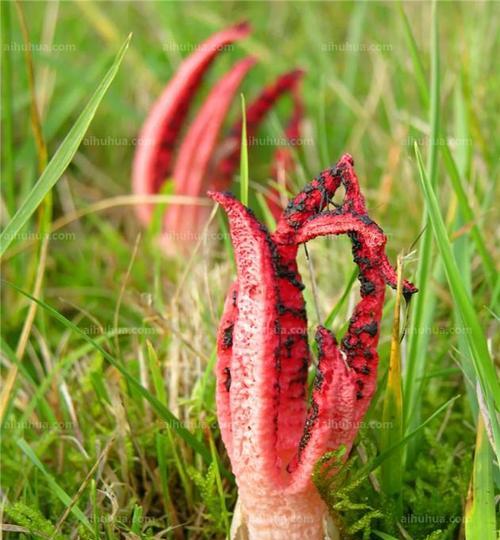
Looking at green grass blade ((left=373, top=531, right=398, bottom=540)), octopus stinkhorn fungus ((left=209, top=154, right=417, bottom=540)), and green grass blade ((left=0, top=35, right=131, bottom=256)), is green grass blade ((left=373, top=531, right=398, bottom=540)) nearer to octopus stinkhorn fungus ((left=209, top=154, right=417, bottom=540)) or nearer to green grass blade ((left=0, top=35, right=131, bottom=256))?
octopus stinkhorn fungus ((left=209, top=154, right=417, bottom=540))

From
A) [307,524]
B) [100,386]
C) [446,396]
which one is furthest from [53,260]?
[307,524]

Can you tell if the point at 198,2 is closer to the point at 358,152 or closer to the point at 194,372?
the point at 358,152

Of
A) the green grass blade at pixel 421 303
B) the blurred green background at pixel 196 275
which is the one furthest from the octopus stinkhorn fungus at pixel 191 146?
the green grass blade at pixel 421 303

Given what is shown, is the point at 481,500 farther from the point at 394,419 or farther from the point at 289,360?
the point at 289,360

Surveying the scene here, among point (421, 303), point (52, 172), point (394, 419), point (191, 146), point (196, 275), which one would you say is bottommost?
point (394, 419)

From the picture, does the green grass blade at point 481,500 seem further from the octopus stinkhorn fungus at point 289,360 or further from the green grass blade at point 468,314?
the octopus stinkhorn fungus at point 289,360

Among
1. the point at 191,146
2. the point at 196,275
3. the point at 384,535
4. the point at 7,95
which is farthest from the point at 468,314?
the point at 191,146
